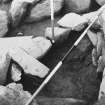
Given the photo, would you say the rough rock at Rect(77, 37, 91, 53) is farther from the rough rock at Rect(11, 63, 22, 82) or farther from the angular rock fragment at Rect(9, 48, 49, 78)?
the rough rock at Rect(11, 63, 22, 82)

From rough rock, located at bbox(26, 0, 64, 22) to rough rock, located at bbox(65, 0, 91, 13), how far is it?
8.6 inches

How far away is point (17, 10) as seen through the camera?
6.43 m

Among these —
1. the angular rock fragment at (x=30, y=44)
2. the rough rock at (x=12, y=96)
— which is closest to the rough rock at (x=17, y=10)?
the angular rock fragment at (x=30, y=44)

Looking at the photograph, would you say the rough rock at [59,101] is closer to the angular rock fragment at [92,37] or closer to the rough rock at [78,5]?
the angular rock fragment at [92,37]

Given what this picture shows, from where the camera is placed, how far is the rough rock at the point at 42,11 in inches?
260

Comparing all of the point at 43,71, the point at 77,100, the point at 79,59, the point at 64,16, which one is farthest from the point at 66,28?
the point at 77,100

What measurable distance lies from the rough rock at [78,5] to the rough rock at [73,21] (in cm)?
33

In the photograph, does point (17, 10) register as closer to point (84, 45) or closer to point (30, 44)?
point (30, 44)

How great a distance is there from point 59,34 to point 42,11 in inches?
40.8

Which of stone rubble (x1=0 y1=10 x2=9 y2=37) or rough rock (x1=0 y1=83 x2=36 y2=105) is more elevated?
stone rubble (x1=0 y1=10 x2=9 y2=37)

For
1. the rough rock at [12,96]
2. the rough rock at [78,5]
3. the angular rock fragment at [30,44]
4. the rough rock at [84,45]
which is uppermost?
the rough rock at [78,5]

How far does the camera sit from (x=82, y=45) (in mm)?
5855

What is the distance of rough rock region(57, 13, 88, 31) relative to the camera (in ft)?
19.7

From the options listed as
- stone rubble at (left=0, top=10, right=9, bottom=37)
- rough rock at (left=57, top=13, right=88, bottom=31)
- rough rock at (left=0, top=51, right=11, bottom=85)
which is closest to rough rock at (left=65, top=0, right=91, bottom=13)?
rough rock at (left=57, top=13, right=88, bottom=31)
